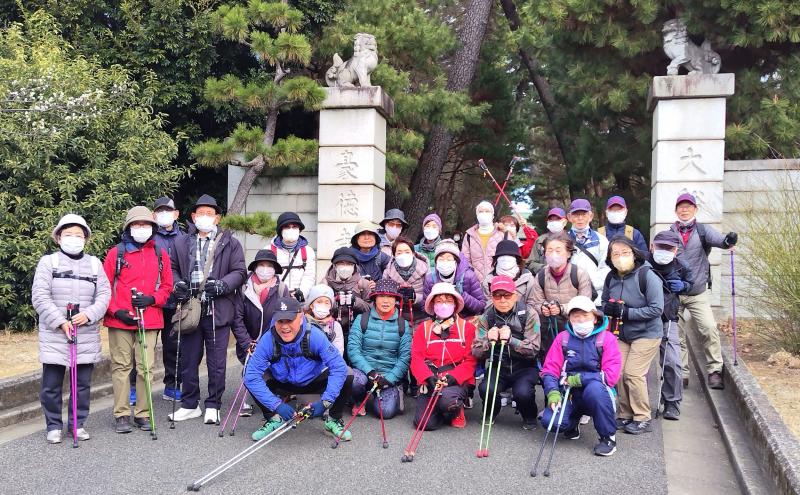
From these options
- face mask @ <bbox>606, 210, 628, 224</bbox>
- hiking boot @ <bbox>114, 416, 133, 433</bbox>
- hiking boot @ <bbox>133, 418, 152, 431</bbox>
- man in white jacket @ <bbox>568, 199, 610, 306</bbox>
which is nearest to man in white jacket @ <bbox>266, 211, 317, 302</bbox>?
hiking boot @ <bbox>133, 418, 152, 431</bbox>

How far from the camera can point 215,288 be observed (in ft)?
18.4

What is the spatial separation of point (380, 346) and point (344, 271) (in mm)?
861

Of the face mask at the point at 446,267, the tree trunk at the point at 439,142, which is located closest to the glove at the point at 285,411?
the face mask at the point at 446,267

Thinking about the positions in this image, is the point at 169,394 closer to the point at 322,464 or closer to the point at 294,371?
the point at 294,371

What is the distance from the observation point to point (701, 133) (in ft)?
33.4

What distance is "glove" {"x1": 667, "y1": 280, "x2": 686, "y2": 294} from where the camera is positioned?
580 cm

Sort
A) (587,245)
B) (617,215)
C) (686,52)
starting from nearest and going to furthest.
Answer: (587,245), (617,215), (686,52)

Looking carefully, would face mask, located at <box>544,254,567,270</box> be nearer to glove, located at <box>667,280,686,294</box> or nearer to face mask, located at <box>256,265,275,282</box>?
glove, located at <box>667,280,686,294</box>

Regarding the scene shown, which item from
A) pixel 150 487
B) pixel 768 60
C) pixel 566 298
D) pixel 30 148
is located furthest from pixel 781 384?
pixel 30 148

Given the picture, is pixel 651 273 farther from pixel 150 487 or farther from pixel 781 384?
pixel 150 487

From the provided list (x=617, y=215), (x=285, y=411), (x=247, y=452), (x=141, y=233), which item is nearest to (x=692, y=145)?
(x=617, y=215)

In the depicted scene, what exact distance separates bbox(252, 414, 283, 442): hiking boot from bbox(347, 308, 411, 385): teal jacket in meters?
0.91

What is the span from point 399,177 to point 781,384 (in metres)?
8.84

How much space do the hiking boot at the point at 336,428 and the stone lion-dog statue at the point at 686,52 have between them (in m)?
7.96
